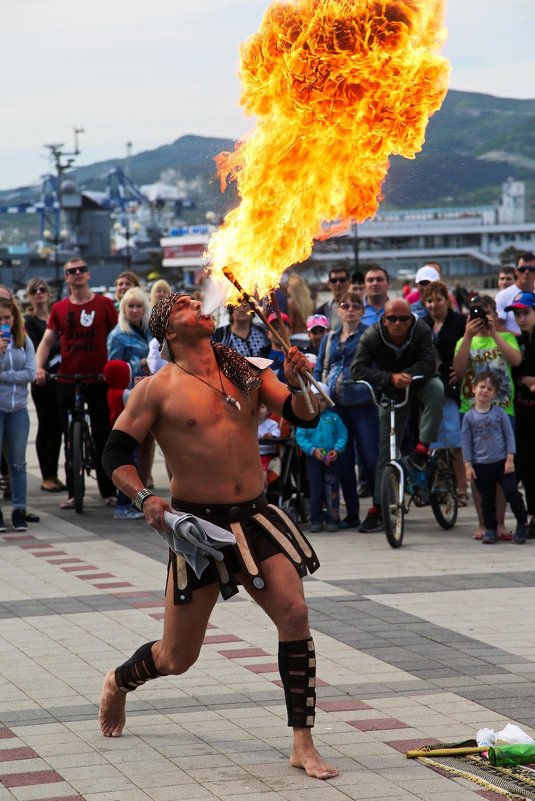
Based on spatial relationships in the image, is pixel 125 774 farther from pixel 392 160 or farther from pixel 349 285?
pixel 349 285

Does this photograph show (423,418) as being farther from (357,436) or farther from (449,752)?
(449,752)

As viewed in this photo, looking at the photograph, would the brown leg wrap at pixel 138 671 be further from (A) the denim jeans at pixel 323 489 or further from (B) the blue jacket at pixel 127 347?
(B) the blue jacket at pixel 127 347

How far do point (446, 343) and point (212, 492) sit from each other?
24.1 ft

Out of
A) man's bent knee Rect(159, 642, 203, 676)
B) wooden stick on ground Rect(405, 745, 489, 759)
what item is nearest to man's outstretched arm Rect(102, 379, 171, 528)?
man's bent knee Rect(159, 642, 203, 676)

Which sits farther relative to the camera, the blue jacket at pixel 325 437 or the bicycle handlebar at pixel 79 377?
the bicycle handlebar at pixel 79 377

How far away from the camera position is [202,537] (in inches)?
219

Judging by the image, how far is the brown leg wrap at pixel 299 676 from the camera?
5566 millimetres

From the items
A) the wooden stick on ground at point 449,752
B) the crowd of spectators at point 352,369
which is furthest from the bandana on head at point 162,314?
the crowd of spectators at point 352,369

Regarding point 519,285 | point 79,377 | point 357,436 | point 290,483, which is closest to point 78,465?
point 79,377

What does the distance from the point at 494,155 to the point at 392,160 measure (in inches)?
158

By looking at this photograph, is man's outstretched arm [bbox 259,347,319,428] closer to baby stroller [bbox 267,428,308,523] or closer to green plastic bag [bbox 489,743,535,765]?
green plastic bag [bbox 489,743,535,765]

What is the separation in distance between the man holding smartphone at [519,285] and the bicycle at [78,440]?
3740mm

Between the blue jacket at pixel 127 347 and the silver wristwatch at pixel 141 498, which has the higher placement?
the blue jacket at pixel 127 347

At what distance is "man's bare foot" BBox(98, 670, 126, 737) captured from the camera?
19.6 feet
